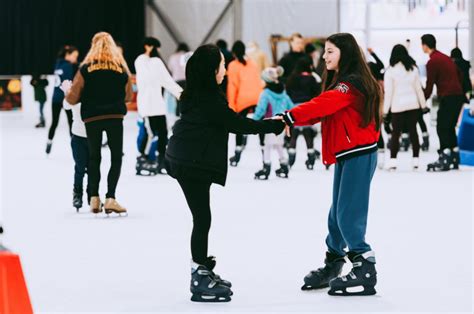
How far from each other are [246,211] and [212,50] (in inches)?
144

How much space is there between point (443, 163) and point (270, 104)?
2157 mm

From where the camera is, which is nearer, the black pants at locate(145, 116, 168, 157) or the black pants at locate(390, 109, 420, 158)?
the black pants at locate(145, 116, 168, 157)

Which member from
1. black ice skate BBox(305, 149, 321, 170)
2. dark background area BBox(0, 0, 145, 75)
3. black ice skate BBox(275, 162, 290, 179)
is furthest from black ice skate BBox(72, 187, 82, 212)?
dark background area BBox(0, 0, 145, 75)

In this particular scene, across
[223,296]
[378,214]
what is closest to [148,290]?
[223,296]

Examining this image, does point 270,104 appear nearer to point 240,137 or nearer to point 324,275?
point 240,137

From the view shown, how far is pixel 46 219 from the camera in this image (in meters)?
8.34

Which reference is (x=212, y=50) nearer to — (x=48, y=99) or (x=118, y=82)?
(x=118, y=82)

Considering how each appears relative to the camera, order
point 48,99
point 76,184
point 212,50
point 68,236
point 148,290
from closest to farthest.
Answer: point 212,50, point 148,290, point 68,236, point 76,184, point 48,99

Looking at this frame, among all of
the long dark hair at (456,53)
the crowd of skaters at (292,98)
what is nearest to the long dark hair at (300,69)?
the crowd of skaters at (292,98)

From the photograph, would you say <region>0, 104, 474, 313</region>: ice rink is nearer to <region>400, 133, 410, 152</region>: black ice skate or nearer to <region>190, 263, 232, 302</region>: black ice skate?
<region>190, 263, 232, 302</region>: black ice skate

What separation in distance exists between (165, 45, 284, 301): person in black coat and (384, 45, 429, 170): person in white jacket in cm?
649

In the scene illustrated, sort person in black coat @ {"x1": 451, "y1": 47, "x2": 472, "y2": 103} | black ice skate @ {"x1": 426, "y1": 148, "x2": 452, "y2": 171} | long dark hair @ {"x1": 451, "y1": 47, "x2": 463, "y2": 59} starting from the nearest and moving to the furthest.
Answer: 1. black ice skate @ {"x1": 426, "y1": 148, "x2": 452, "y2": 171}
2. person in black coat @ {"x1": 451, "y1": 47, "x2": 472, "y2": 103}
3. long dark hair @ {"x1": 451, "y1": 47, "x2": 463, "y2": 59}

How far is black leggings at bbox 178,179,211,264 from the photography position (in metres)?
5.29

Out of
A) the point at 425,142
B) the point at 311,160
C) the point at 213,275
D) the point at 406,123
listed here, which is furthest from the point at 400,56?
the point at 213,275
